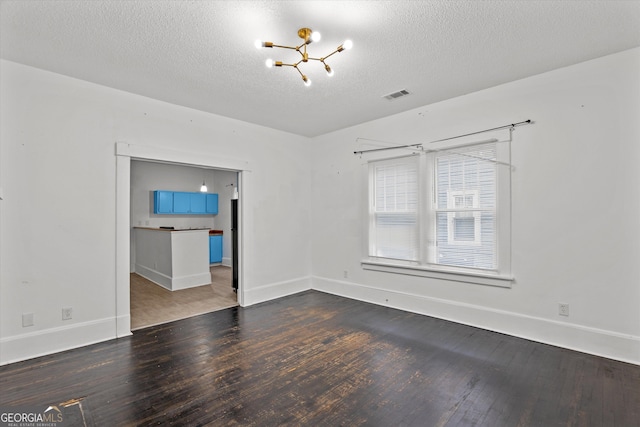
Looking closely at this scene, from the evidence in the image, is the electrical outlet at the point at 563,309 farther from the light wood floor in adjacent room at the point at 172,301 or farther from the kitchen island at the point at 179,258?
the kitchen island at the point at 179,258

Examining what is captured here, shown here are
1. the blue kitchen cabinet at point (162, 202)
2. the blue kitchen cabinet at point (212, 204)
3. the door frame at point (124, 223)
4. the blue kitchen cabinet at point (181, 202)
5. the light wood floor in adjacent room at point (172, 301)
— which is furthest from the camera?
the blue kitchen cabinet at point (212, 204)

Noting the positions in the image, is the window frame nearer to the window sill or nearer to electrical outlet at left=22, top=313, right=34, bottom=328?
the window sill

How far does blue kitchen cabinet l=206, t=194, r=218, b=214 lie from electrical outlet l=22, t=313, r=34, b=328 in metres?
5.72

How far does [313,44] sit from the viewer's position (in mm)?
2611

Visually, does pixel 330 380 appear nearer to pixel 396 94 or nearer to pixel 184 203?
pixel 396 94

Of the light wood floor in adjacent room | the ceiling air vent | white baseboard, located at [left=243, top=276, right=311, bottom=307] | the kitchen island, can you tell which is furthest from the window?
the kitchen island

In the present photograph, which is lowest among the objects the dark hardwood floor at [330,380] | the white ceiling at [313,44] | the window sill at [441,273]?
the dark hardwood floor at [330,380]

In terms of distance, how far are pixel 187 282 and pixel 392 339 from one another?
4170mm

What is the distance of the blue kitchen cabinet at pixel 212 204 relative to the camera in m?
8.54

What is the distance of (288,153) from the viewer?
17.6ft

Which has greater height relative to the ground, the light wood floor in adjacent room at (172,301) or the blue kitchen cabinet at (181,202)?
Answer: the blue kitchen cabinet at (181,202)

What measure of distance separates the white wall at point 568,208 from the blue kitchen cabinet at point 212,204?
6.50m

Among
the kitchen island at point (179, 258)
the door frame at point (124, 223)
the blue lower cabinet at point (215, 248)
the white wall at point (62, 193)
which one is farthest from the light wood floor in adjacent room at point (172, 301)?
the blue lower cabinet at point (215, 248)

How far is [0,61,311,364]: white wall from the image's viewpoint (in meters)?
2.86
